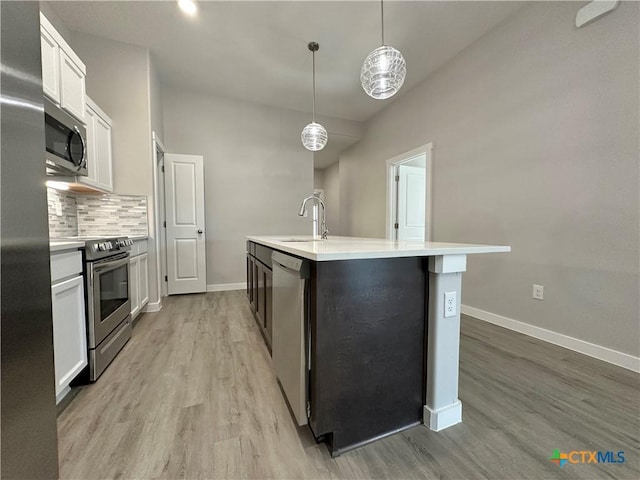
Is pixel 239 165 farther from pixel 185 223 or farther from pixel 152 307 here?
pixel 152 307

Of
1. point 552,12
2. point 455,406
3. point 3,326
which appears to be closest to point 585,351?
point 455,406

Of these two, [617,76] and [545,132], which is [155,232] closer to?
[545,132]

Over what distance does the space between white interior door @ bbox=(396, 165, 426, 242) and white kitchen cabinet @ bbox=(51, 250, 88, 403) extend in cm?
403

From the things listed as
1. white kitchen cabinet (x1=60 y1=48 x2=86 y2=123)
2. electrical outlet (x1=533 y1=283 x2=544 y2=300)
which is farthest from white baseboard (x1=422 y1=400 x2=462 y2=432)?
white kitchen cabinet (x1=60 y1=48 x2=86 y2=123)

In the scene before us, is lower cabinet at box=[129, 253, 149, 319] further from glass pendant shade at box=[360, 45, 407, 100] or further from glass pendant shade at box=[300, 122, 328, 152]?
glass pendant shade at box=[360, 45, 407, 100]

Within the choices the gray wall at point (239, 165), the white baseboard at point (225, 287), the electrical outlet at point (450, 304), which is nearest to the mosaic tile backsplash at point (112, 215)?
the gray wall at point (239, 165)

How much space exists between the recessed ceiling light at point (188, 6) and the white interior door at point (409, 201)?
10.7ft

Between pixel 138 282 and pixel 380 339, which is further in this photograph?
pixel 138 282

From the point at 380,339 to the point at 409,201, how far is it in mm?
3717

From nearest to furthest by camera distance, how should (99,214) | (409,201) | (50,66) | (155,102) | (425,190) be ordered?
(50,66), (99,214), (155,102), (425,190), (409,201)

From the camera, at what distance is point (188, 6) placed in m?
2.36

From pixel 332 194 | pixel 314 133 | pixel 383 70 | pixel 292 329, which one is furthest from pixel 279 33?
pixel 332 194

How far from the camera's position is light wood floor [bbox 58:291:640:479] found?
1.04 metres

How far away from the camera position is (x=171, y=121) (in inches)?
149
